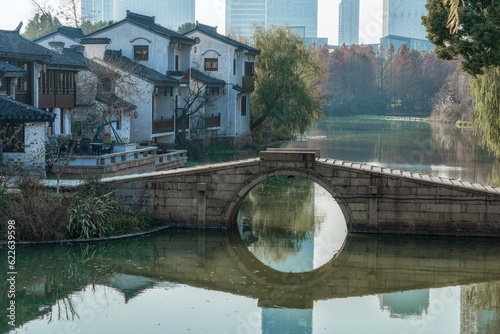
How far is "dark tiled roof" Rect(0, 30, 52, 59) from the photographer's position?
31.3 meters

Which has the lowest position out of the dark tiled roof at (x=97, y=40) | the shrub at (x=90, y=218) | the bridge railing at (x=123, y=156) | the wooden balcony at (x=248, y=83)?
the shrub at (x=90, y=218)

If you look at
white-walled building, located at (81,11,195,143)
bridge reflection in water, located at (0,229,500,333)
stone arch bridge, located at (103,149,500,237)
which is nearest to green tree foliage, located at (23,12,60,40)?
white-walled building, located at (81,11,195,143)

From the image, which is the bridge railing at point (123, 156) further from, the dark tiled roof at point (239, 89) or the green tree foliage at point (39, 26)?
the green tree foliage at point (39, 26)

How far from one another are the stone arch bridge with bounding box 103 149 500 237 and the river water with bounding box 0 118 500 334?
52cm

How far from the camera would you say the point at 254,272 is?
2195 centimetres

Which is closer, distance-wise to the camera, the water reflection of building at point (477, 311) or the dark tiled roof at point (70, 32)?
the water reflection of building at point (477, 311)

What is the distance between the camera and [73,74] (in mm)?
37375

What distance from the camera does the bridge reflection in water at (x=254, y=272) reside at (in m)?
19.0

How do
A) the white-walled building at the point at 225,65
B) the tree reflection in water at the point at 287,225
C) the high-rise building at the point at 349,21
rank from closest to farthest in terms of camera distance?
the tree reflection in water at the point at 287,225, the white-walled building at the point at 225,65, the high-rise building at the point at 349,21

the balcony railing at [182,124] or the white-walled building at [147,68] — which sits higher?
the white-walled building at [147,68]

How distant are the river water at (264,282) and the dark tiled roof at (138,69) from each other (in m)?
15.6

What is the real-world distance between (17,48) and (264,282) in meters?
17.2

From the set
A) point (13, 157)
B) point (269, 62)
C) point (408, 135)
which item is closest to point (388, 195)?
point (13, 157)

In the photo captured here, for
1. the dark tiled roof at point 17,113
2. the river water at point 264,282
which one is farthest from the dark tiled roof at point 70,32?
the river water at point 264,282
